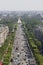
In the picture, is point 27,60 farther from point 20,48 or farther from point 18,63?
point 20,48

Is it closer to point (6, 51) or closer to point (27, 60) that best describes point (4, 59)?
point (27, 60)

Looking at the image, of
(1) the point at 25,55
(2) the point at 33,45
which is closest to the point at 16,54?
(1) the point at 25,55

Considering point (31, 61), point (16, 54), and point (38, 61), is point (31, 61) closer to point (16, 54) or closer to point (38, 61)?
point (38, 61)

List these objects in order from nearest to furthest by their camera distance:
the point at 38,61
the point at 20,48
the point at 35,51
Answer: the point at 38,61 < the point at 35,51 < the point at 20,48

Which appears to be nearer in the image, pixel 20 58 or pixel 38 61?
pixel 38 61

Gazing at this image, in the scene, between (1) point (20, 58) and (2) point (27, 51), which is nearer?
(1) point (20, 58)

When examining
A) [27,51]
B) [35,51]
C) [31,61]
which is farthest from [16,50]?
[31,61]

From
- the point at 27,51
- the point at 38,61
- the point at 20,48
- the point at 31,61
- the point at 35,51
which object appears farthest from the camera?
the point at 20,48

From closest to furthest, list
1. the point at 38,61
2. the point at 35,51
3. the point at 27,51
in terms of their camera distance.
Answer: the point at 38,61 < the point at 35,51 < the point at 27,51

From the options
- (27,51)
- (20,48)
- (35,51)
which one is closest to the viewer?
(35,51)
